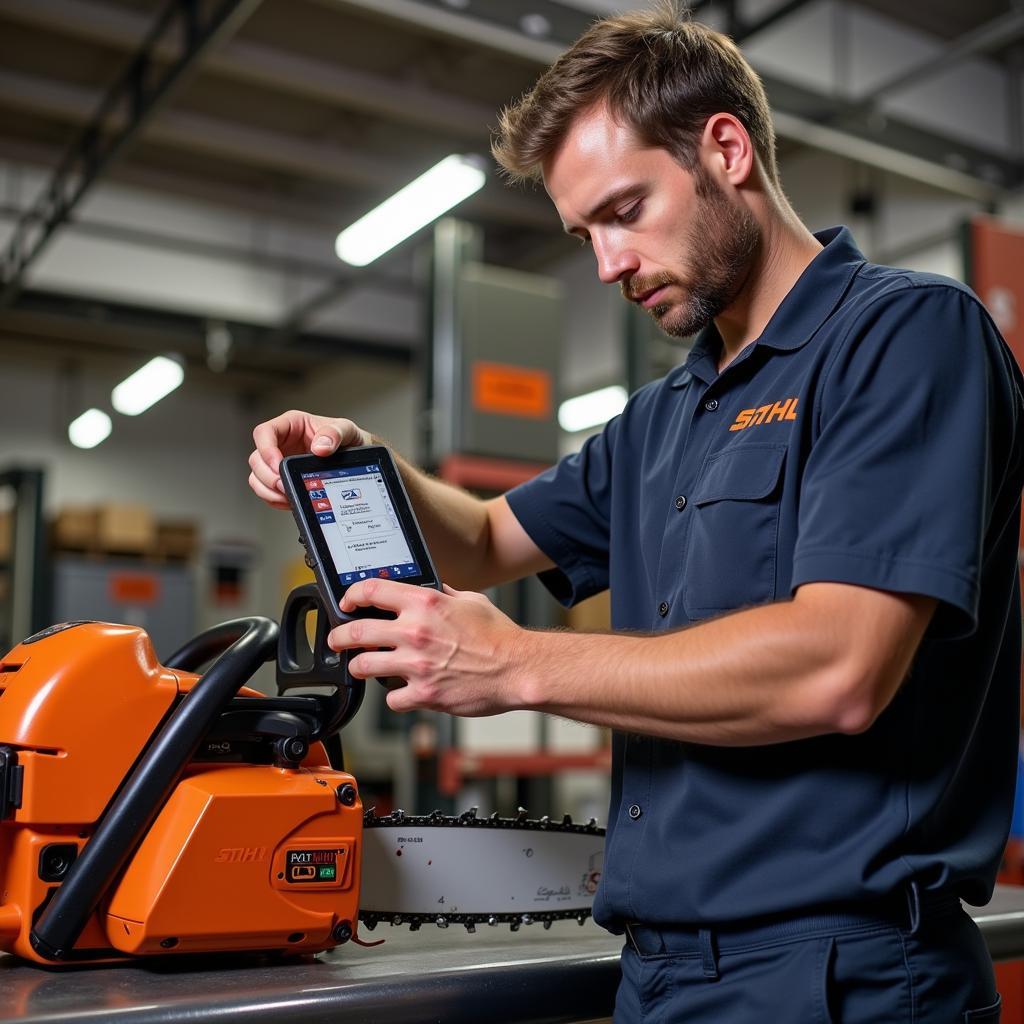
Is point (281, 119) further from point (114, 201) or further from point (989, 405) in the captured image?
point (989, 405)

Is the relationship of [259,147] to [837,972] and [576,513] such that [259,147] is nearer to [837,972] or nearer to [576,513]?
[576,513]

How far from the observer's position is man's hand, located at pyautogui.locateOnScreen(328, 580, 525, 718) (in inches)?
48.2

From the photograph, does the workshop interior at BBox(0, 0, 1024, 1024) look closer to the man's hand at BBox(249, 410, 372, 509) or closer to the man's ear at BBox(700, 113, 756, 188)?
the man's hand at BBox(249, 410, 372, 509)

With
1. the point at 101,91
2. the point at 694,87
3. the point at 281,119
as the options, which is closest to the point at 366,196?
the point at 281,119

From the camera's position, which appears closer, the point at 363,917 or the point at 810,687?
the point at 810,687

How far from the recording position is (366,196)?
10062mm

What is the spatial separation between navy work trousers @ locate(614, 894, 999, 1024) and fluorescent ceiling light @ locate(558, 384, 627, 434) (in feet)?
A: 25.6

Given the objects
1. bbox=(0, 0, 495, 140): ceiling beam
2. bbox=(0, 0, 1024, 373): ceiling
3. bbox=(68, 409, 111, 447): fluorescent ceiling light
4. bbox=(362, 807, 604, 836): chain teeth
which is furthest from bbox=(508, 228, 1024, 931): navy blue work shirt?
bbox=(68, 409, 111, 447): fluorescent ceiling light

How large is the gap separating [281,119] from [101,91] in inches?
49.0

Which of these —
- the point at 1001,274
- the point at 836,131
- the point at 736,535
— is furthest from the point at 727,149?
the point at 836,131

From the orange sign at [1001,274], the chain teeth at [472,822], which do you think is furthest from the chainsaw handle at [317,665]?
the orange sign at [1001,274]

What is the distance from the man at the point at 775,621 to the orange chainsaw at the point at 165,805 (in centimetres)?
20

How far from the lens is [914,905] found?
1.17 metres

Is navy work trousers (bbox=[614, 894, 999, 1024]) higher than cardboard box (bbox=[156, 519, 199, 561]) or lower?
lower
